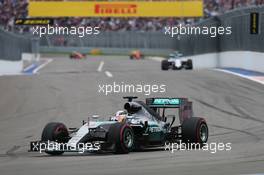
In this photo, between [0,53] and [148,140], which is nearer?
[148,140]

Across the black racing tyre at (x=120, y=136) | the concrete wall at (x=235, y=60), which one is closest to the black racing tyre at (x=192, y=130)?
the black racing tyre at (x=120, y=136)

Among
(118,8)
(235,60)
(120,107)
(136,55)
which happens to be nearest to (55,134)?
(120,107)

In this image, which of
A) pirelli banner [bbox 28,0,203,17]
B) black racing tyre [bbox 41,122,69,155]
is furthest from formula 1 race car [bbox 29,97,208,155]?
pirelli banner [bbox 28,0,203,17]

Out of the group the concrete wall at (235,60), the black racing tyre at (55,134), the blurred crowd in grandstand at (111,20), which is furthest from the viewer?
the blurred crowd in grandstand at (111,20)

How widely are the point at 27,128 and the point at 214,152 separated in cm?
673

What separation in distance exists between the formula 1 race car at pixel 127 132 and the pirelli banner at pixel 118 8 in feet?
189

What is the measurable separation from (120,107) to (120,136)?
325 inches

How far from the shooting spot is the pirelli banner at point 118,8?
7038 cm

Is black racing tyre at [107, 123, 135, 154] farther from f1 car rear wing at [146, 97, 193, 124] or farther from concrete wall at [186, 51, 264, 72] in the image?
concrete wall at [186, 51, 264, 72]

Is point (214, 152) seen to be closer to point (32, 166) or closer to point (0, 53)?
point (32, 166)

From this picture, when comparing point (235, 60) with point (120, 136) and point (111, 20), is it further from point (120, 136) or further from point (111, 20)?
point (111, 20)

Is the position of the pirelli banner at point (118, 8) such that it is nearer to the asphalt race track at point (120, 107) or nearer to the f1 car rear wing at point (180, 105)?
the asphalt race track at point (120, 107)

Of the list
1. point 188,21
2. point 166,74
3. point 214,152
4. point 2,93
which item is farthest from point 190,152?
point 188,21

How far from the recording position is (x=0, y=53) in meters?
33.3
